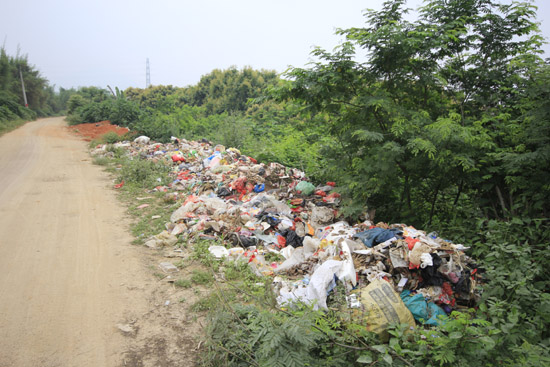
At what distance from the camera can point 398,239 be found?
3.50 meters

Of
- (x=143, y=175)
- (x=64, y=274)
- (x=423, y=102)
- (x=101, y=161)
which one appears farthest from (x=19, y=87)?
(x=423, y=102)

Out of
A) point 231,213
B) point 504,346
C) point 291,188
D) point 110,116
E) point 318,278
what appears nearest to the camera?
point 504,346

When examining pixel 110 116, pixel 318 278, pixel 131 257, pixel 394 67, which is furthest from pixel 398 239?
pixel 110 116

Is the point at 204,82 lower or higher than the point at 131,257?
higher

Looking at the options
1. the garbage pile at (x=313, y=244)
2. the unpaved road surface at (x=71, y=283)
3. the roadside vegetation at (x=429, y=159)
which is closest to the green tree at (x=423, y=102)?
the roadside vegetation at (x=429, y=159)

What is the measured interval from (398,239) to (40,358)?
11.5 ft

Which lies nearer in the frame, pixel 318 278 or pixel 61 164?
pixel 318 278

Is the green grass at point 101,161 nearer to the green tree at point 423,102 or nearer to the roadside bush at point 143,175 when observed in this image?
the roadside bush at point 143,175

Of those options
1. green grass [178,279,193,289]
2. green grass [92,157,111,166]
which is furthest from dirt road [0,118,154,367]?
green grass [92,157,111,166]

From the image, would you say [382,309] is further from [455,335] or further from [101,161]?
[101,161]

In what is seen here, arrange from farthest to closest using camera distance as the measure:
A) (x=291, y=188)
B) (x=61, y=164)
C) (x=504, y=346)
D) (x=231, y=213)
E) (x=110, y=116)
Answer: (x=110, y=116)
(x=61, y=164)
(x=291, y=188)
(x=231, y=213)
(x=504, y=346)

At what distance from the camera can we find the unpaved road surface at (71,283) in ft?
8.72

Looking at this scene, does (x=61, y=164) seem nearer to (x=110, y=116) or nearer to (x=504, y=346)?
(x=110, y=116)

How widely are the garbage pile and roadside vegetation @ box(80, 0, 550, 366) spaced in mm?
214
